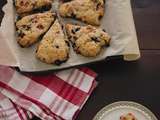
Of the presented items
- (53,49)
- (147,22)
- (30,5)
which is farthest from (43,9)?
(147,22)

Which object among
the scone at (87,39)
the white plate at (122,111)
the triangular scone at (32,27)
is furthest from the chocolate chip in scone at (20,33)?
the white plate at (122,111)

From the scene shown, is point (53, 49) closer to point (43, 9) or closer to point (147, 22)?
point (43, 9)

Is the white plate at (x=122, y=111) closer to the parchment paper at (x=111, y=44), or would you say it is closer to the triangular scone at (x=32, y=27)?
the parchment paper at (x=111, y=44)

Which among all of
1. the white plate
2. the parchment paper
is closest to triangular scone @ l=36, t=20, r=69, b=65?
the parchment paper

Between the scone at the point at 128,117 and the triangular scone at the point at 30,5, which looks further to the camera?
the triangular scone at the point at 30,5

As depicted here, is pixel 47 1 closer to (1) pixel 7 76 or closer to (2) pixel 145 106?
(1) pixel 7 76

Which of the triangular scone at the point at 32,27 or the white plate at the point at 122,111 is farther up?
the triangular scone at the point at 32,27
